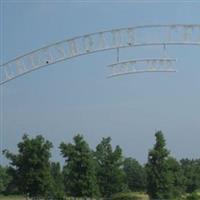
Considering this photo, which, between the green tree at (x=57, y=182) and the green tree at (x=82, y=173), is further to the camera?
the green tree at (x=57, y=182)

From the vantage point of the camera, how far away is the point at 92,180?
115 ft

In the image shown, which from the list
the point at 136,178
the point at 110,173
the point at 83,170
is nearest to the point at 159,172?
the point at 110,173

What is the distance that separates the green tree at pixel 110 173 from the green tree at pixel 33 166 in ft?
21.3

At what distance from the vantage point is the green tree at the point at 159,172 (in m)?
38.9

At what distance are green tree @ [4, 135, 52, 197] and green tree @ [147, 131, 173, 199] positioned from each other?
336 inches

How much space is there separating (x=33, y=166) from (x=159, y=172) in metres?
10.1

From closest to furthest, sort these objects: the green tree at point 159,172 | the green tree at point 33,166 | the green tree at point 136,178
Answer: the green tree at point 33,166
the green tree at point 159,172
the green tree at point 136,178

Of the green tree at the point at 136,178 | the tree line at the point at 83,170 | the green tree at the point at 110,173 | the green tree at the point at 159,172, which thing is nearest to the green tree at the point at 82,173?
the tree line at the point at 83,170

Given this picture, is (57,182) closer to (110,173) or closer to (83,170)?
(110,173)

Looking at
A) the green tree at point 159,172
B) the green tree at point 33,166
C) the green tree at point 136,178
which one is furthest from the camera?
the green tree at point 136,178

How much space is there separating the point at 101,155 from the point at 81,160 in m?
6.11

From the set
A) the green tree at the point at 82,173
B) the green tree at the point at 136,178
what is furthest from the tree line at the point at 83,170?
the green tree at the point at 136,178

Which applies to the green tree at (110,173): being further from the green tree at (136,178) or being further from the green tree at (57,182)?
the green tree at (136,178)

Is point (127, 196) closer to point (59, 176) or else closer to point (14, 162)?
point (14, 162)
